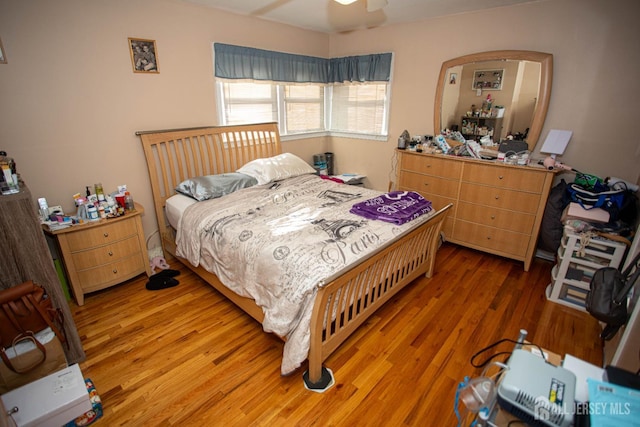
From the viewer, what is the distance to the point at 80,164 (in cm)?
266

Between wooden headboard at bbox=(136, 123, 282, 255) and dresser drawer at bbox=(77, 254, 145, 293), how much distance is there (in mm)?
395

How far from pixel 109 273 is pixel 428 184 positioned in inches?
130

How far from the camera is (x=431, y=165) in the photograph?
3.52 m

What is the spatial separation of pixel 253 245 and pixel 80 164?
1792mm

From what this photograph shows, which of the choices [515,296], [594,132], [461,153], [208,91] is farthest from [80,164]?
[594,132]

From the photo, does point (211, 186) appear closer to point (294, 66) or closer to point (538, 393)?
point (294, 66)

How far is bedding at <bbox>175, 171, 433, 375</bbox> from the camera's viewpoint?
5.93 ft

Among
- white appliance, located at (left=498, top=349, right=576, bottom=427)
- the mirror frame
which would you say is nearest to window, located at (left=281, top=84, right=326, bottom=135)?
the mirror frame

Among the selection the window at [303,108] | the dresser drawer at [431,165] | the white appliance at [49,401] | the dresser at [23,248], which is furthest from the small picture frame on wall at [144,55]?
the dresser drawer at [431,165]

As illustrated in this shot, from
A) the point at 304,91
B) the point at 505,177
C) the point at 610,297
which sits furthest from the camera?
the point at 304,91

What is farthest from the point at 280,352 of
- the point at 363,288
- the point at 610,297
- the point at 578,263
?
the point at 578,263

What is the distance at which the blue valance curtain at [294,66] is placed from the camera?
11.1 feet

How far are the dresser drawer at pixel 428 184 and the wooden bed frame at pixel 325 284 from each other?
0.81 metres

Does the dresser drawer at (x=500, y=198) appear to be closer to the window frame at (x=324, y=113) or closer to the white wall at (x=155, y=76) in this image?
the white wall at (x=155, y=76)
